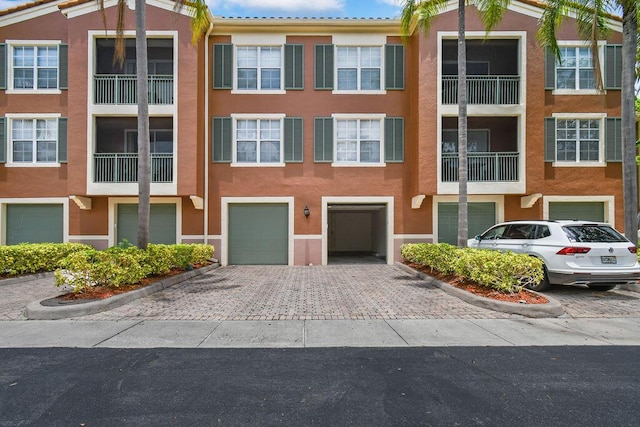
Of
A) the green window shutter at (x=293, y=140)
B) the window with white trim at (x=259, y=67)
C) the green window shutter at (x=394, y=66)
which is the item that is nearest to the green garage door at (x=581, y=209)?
the green window shutter at (x=394, y=66)

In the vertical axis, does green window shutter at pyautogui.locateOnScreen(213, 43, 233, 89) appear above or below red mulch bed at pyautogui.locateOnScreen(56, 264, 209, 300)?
above

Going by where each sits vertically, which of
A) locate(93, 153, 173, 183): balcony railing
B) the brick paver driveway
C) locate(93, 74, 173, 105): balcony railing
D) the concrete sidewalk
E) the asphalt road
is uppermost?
locate(93, 74, 173, 105): balcony railing

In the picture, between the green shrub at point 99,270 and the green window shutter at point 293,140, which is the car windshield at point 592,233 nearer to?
the green window shutter at point 293,140

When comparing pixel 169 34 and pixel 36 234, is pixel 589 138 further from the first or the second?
pixel 36 234

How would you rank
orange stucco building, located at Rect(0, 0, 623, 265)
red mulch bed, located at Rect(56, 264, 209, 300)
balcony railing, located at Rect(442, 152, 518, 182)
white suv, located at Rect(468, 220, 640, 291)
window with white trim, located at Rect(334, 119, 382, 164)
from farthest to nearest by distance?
window with white trim, located at Rect(334, 119, 382, 164) < balcony railing, located at Rect(442, 152, 518, 182) < orange stucco building, located at Rect(0, 0, 623, 265) < white suv, located at Rect(468, 220, 640, 291) < red mulch bed, located at Rect(56, 264, 209, 300)

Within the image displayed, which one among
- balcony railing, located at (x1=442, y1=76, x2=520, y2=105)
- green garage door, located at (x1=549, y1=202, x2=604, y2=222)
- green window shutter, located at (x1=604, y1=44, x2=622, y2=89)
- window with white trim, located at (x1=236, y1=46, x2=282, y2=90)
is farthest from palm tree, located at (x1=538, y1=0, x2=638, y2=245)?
window with white trim, located at (x1=236, y1=46, x2=282, y2=90)

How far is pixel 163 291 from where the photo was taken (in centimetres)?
835

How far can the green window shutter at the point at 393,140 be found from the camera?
13.3 m

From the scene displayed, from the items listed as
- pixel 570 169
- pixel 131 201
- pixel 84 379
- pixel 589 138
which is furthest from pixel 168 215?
pixel 589 138

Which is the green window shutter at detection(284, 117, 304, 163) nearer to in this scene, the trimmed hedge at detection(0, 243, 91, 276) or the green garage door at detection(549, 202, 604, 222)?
the trimmed hedge at detection(0, 243, 91, 276)

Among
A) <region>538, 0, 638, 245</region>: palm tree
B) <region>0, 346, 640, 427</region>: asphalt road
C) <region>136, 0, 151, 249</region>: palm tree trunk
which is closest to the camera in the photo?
<region>0, 346, 640, 427</region>: asphalt road

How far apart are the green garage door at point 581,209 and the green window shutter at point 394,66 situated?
310 inches

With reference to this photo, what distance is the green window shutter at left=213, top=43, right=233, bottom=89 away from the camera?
13195mm

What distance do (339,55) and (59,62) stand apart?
36.1 ft
